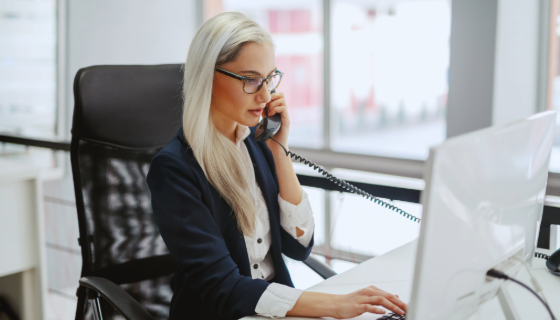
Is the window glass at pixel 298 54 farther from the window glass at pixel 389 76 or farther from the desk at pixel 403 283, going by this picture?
the desk at pixel 403 283

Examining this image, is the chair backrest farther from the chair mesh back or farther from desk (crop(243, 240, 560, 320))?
desk (crop(243, 240, 560, 320))

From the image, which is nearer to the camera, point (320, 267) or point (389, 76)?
point (320, 267)

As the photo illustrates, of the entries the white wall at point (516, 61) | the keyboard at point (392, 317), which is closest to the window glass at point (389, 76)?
the white wall at point (516, 61)

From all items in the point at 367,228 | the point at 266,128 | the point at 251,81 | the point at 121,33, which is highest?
the point at 121,33

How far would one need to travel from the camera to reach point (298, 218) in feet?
4.10

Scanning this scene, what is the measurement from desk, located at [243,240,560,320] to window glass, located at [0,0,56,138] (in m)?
2.57

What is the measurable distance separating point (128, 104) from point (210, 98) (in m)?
0.35

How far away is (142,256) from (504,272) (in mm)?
922

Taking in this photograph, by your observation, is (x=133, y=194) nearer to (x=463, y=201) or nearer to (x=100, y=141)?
(x=100, y=141)

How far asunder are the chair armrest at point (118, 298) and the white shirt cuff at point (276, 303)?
0.84ft

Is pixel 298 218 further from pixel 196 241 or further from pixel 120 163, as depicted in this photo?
pixel 120 163

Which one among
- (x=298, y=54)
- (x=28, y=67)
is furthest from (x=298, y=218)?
(x=28, y=67)

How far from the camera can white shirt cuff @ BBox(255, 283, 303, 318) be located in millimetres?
929

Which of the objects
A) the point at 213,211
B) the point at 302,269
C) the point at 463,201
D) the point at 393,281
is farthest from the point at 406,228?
the point at 463,201
